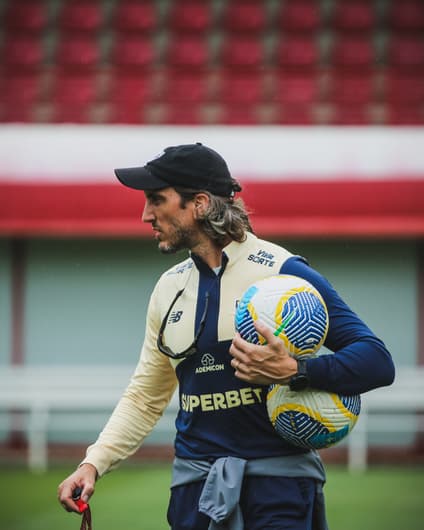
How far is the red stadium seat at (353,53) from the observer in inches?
499

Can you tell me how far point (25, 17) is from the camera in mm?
13383

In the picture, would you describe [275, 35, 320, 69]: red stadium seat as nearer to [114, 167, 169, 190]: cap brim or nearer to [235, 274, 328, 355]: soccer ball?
[114, 167, 169, 190]: cap brim

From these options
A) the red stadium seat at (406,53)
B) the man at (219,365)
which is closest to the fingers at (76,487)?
the man at (219,365)

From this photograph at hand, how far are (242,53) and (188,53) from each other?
67cm

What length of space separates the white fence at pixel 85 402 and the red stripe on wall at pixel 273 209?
1398mm

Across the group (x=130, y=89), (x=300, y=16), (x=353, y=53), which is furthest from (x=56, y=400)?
(x=300, y=16)

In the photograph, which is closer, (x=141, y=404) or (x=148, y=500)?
(x=141, y=404)

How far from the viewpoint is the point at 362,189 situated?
1031cm

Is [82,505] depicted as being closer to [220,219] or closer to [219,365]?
[219,365]

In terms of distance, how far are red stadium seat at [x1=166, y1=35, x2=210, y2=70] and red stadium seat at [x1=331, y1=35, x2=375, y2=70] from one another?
159cm

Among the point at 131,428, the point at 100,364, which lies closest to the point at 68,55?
the point at 100,364

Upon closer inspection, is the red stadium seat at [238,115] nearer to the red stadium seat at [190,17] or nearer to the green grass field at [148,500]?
the red stadium seat at [190,17]

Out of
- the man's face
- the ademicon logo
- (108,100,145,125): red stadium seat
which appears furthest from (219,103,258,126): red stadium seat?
the ademicon logo

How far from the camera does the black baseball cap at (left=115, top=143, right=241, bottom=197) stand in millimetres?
3379
